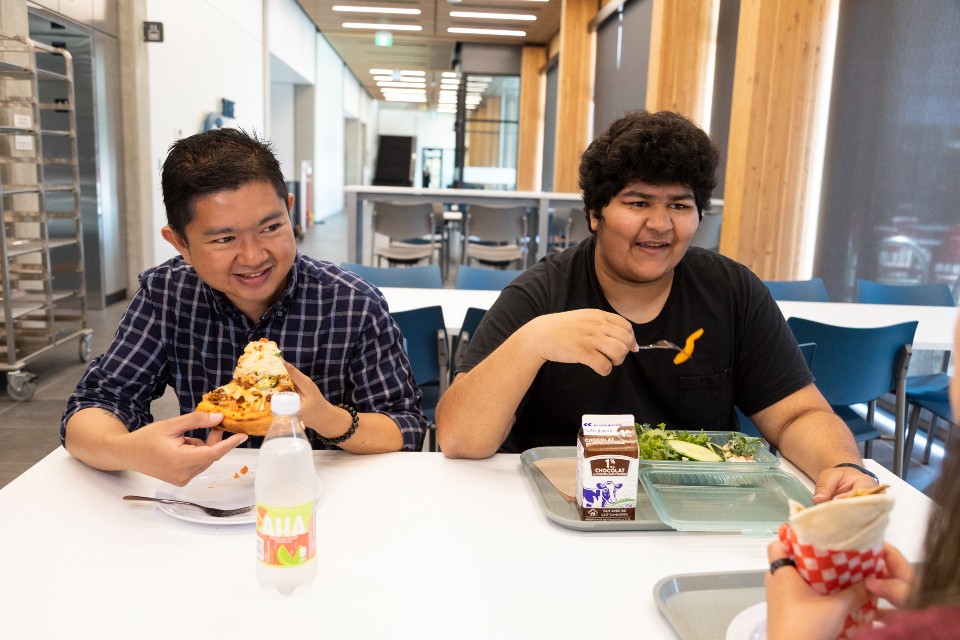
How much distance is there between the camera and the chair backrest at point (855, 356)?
2607mm

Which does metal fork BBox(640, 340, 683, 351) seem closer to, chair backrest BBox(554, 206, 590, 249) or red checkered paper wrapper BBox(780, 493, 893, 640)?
red checkered paper wrapper BBox(780, 493, 893, 640)

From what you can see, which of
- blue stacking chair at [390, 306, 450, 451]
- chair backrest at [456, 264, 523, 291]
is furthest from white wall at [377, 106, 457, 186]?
blue stacking chair at [390, 306, 450, 451]

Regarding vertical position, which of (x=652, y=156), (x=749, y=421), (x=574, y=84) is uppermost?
(x=574, y=84)

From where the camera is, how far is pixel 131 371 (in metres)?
1.58

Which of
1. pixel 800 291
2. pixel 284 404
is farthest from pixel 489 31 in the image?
pixel 284 404

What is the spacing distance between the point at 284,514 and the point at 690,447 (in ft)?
2.70

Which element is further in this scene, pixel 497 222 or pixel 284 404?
pixel 497 222

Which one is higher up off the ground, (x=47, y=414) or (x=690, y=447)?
(x=690, y=447)

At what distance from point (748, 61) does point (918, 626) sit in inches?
181

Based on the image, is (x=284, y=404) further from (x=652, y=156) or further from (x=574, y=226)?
(x=574, y=226)

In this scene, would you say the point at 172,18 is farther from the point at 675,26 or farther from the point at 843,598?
the point at 843,598

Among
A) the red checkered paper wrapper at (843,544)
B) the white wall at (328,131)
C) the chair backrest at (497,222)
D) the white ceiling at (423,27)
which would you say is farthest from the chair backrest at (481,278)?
the white wall at (328,131)

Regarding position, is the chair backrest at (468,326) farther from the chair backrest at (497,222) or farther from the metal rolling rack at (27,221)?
the chair backrest at (497,222)

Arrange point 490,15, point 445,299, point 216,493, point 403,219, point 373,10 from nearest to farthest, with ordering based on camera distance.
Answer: point 216,493, point 445,299, point 403,219, point 373,10, point 490,15
